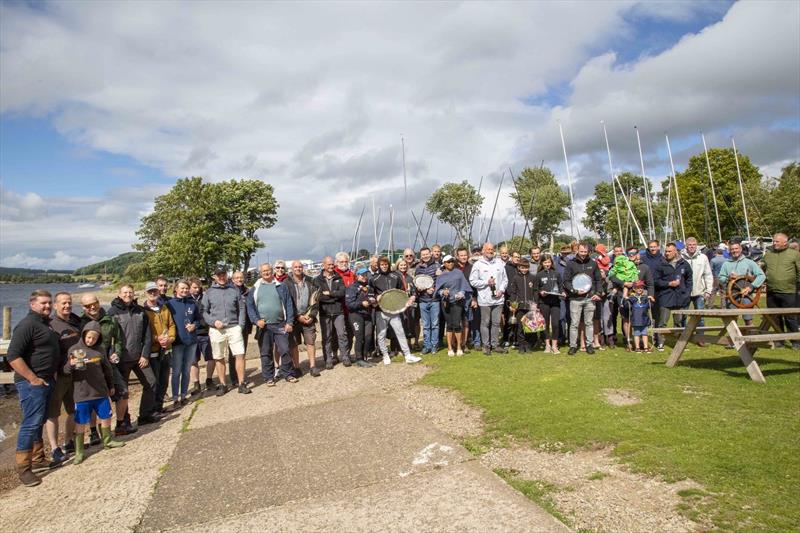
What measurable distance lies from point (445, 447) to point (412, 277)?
6268 millimetres

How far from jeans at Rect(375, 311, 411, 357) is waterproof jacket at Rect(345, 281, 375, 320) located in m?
0.40

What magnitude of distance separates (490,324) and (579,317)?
1.83 meters

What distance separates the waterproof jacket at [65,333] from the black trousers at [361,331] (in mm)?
5000

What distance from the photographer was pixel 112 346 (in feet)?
22.4

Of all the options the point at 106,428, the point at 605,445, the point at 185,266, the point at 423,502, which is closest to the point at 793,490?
the point at 605,445

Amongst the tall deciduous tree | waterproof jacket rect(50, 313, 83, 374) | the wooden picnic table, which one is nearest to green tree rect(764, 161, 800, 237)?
the wooden picnic table

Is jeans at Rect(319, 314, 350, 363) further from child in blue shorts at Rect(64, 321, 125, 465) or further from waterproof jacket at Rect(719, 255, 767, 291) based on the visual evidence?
waterproof jacket at Rect(719, 255, 767, 291)

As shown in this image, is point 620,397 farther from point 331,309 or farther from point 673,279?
point 331,309

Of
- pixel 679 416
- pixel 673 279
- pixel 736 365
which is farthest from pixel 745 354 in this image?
pixel 673 279

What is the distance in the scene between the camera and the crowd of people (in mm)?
7852

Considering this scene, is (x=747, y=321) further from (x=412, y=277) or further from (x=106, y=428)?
(x=106, y=428)

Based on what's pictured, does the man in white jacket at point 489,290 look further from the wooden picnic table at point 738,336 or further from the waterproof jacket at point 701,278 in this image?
the waterproof jacket at point 701,278

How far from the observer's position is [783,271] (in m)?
9.57

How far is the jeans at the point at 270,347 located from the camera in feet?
29.7
